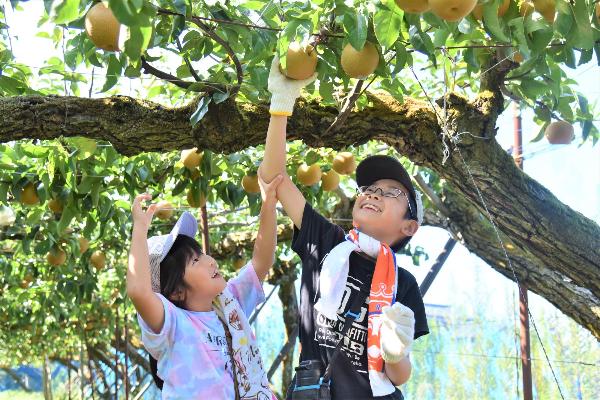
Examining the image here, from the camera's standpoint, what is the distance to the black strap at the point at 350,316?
77.8 inches

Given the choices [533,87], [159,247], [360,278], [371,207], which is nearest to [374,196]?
[371,207]

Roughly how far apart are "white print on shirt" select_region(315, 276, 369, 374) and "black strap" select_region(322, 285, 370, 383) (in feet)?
0.04

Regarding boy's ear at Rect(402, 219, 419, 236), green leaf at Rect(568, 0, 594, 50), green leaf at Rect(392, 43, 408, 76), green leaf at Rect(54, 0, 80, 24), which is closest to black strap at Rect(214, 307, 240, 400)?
boy's ear at Rect(402, 219, 419, 236)

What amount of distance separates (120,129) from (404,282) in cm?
108

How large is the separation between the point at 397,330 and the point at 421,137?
1.11 meters

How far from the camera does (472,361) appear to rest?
226 inches

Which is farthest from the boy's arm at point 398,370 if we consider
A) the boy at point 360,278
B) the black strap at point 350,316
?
the black strap at point 350,316

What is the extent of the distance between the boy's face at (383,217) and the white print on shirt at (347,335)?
0.75 ft

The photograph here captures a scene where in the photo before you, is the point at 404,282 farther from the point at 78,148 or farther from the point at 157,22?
the point at 78,148

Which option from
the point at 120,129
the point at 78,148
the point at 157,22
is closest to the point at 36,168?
the point at 78,148

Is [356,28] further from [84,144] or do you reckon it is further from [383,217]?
[84,144]

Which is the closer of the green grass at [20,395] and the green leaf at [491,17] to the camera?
the green leaf at [491,17]

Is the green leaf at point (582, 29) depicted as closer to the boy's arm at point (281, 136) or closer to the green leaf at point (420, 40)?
the green leaf at point (420, 40)

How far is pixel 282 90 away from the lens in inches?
84.0
